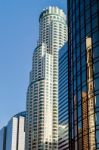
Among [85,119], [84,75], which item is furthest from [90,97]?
[84,75]

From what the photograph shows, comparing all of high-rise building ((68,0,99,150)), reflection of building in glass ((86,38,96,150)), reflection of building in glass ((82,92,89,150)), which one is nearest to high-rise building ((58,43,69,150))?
high-rise building ((68,0,99,150))

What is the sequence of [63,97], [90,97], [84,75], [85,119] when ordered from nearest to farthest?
[90,97] → [85,119] → [84,75] → [63,97]

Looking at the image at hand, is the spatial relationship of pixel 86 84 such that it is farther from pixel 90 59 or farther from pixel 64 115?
pixel 64 115

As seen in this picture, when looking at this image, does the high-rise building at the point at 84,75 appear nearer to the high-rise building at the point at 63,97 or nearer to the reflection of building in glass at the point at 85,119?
the reflection of building in glass at the point at 85,119

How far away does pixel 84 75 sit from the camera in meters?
52.6

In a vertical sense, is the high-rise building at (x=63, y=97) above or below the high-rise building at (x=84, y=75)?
above

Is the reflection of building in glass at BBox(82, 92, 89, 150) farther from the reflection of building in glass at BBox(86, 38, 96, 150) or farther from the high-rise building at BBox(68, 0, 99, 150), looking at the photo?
the reflection of building in glass at BBox(86, 38, 96, 150)

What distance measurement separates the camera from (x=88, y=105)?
50.3 metres

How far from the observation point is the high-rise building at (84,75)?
161 ft

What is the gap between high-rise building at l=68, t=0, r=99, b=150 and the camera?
4903 cm

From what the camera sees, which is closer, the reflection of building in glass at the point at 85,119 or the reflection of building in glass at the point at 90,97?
the reflection of building in glass at the point at 90,97

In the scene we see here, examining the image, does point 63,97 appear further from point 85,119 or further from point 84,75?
point 85,119

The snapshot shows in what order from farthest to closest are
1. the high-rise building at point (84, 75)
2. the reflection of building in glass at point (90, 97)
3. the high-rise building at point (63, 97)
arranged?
the high-rise building at point (63, 97) → the high-rise building at point (84, 75) → the reflection of building in glass at point (90, 97)

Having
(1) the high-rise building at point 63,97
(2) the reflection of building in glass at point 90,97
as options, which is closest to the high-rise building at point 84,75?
(2) the reflection of building in glass at point 90,97
